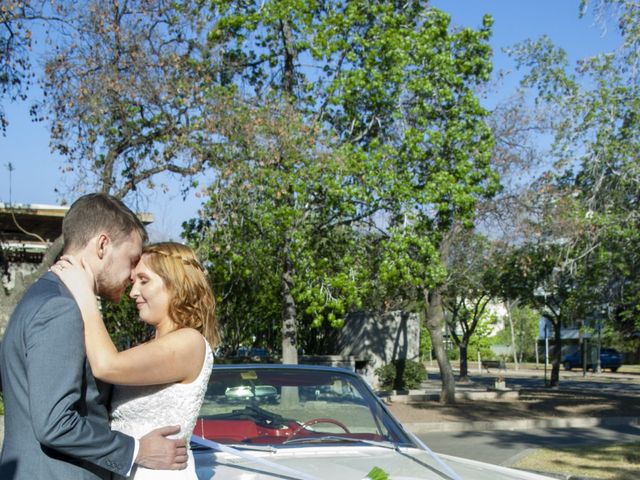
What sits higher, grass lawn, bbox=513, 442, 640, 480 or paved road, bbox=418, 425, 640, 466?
grass lawn, bbox=513, 442, 640, 480

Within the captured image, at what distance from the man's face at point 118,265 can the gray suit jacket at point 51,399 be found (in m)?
0.17

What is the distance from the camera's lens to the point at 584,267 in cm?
1981

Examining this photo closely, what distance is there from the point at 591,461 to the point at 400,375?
14.7m

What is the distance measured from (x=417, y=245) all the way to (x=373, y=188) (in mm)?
1814

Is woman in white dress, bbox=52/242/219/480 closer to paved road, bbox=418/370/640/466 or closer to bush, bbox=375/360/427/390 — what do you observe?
paved road, bbox=418/370/640/466

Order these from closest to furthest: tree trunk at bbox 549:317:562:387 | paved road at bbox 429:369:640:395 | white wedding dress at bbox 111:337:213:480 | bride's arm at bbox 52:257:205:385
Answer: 1. bride's arm at bbox 52:257:205:385
2. white wedding dress at bbox 111:337:213:480
3. tree trunk at bbox 549:317:562:387
4. paved road at bbox 429:369:640:395

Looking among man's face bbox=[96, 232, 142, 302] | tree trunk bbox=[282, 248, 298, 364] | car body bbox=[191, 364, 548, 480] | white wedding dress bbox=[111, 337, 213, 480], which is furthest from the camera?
tree trunk bbox=[282, 248, 298, 364]

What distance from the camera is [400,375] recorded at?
25031 millimetres

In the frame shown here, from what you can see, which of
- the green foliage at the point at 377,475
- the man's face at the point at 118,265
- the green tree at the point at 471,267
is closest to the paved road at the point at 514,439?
the green tree at the point at 471,267

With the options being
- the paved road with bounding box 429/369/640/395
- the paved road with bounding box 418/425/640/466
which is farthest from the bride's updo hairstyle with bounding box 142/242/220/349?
the paved road with bounding box 429/369/640/395

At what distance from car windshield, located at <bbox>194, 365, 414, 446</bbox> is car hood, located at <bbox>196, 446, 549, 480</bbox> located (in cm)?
14

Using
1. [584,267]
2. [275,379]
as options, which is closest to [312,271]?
[584,267]

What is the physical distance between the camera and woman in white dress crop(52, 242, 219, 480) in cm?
263

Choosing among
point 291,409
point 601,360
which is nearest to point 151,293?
point 291,409
